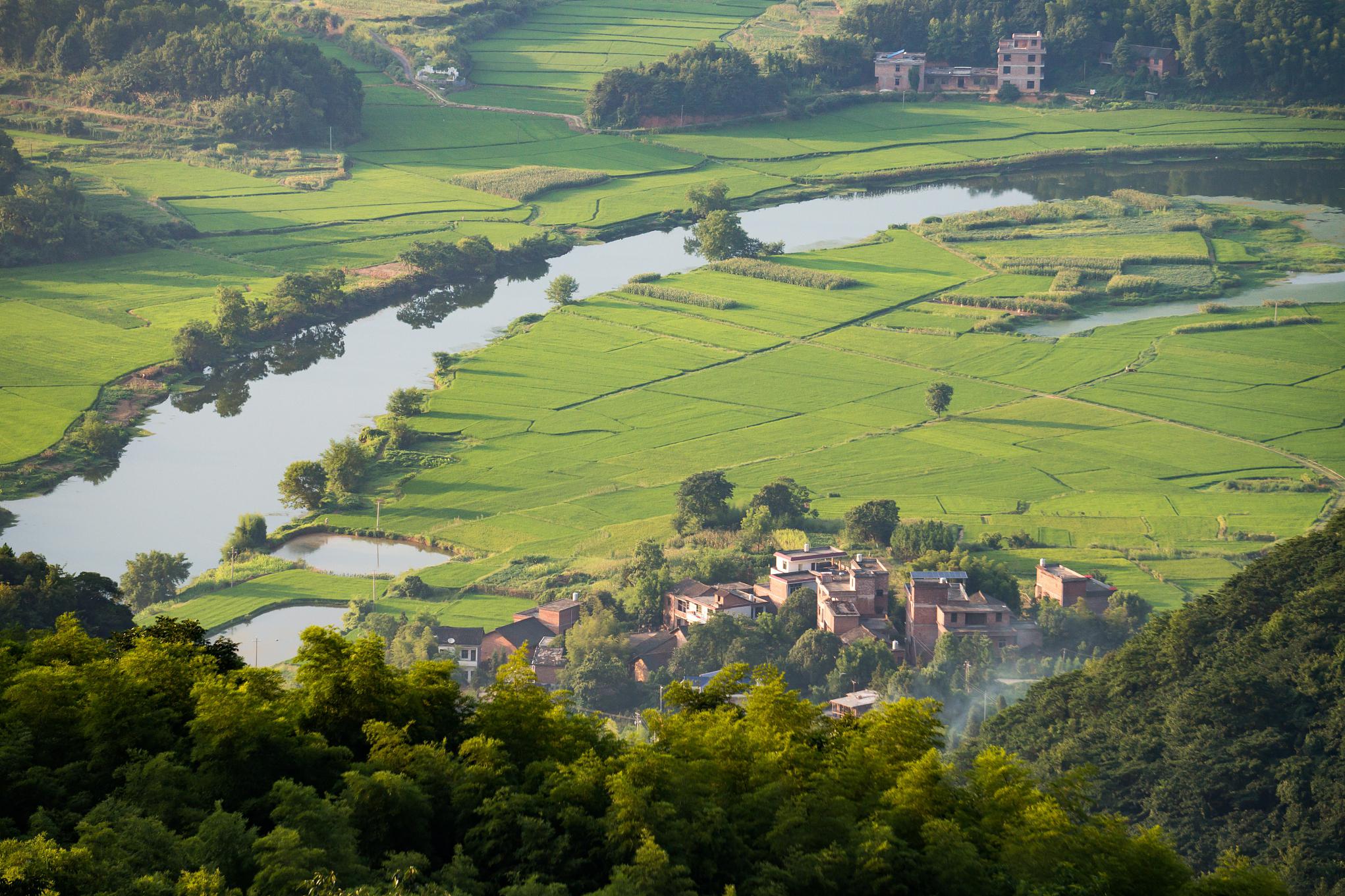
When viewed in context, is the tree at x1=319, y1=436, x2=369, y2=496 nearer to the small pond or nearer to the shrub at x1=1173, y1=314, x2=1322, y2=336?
the small pond

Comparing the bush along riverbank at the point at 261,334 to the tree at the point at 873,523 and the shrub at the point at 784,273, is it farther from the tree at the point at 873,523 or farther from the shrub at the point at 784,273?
the tree at the point at 873,523

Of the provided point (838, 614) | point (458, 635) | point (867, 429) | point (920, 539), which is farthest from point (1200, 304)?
point (458, 635)

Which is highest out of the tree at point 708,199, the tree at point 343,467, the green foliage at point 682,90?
the green foliage at point 682,90

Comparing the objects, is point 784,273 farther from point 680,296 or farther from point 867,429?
point 867,429

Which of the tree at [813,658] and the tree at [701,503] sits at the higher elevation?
the tree at [701,503]

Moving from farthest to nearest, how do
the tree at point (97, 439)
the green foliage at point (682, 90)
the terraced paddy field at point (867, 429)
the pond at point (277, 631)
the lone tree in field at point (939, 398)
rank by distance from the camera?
the green foliage at point (682, 90) < the lone tree in field at point (939, 398) < the tree at point (97, 439) < the terraced paddy field at point (867, 429) < the pond at point (277, 631)

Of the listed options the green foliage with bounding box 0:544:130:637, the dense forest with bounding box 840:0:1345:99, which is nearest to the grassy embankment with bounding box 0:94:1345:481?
the dense forest with bounding box 840:0:1345:99

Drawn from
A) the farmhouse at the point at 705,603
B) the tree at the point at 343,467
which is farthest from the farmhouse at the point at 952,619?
the tree at the point at 343,467
